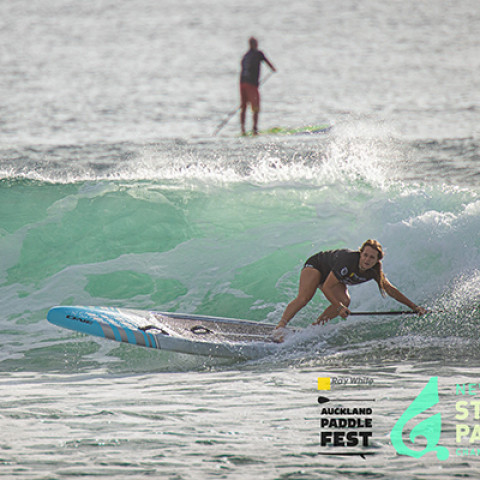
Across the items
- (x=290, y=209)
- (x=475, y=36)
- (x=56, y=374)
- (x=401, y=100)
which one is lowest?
(x=56, y=374)

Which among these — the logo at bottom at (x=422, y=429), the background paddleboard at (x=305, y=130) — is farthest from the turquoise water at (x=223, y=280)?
the background paddleboard at (x=305, y=130)

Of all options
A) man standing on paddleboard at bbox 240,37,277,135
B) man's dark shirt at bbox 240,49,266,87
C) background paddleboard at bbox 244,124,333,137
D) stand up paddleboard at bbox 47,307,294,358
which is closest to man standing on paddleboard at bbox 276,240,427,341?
stand up paddleboard at bbox 47,307,294,358

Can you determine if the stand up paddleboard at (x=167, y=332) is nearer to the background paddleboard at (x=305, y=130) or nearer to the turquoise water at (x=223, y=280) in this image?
the turquoise water at (x=223, y=280)

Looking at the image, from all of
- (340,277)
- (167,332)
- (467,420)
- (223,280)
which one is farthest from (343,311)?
(223,280)

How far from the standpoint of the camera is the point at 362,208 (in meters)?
10.9

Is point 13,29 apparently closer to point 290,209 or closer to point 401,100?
point 401,100

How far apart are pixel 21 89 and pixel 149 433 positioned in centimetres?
3176

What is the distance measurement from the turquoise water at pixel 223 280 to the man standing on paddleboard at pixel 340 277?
1.25ft

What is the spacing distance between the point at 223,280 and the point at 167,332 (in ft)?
7.85

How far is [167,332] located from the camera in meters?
7.78

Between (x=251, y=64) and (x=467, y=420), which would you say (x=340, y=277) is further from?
(x=251, y=64)

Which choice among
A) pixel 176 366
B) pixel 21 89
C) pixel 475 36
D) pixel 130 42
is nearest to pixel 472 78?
pixel 475 36

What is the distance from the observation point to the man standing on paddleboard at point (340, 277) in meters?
7.61

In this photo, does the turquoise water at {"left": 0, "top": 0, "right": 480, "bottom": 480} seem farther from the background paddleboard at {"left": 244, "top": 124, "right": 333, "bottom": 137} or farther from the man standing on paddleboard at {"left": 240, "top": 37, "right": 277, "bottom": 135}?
the man standing on paddleboard at {"left": 240, "top": 37, "right": 277, "bottom": 135}
